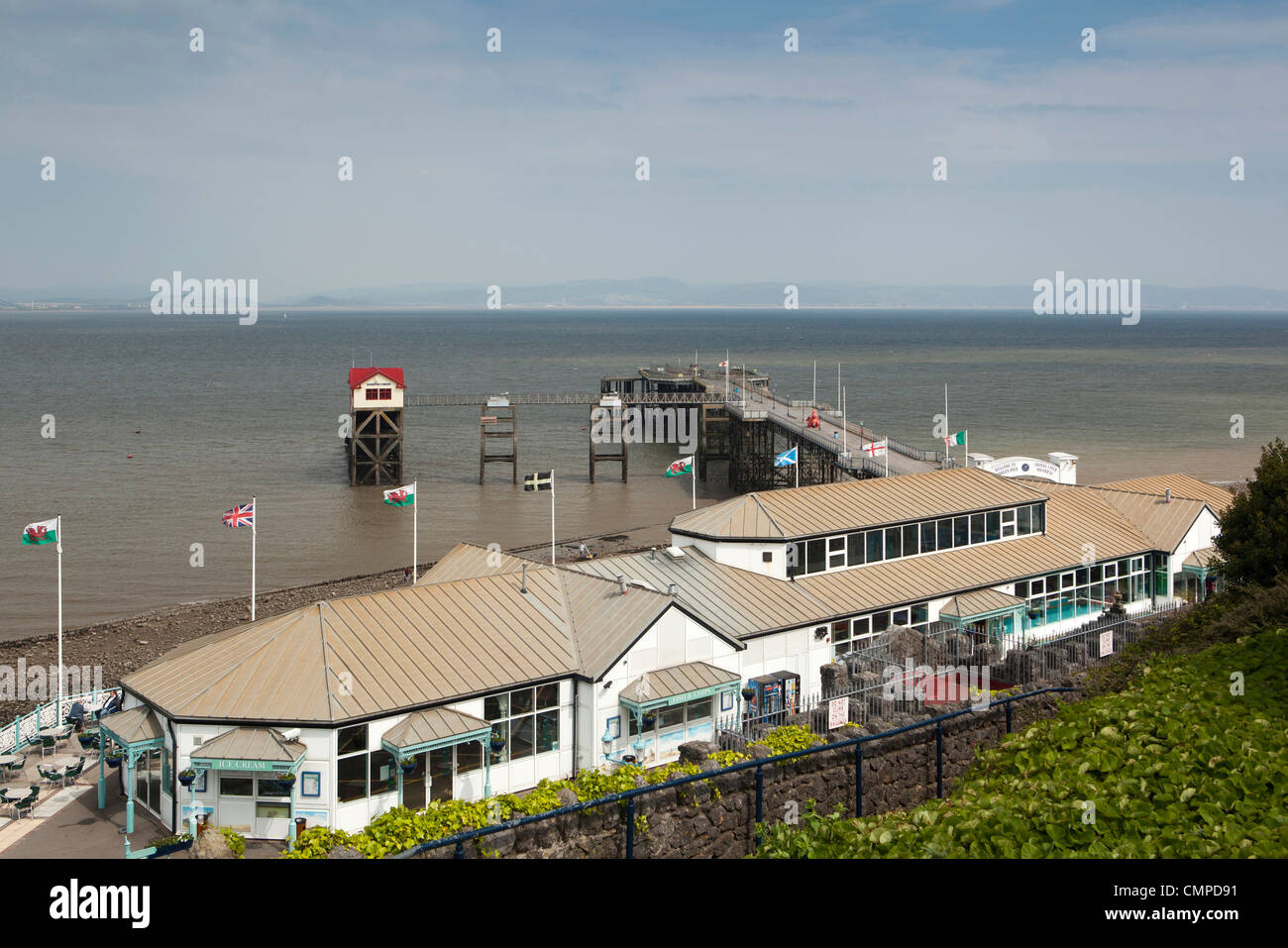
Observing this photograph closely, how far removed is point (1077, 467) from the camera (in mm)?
75625

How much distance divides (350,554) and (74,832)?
30705mm

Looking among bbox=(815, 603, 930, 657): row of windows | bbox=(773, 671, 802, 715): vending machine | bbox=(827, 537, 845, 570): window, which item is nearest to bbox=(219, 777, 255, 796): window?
bbox=(773, 671, 802, 715): vending machine

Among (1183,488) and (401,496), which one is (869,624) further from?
(1183,488)

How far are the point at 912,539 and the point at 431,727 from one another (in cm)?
1549

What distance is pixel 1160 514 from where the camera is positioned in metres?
35.6

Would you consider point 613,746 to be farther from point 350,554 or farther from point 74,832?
point 350,554

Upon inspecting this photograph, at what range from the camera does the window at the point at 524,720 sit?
72.2 feet

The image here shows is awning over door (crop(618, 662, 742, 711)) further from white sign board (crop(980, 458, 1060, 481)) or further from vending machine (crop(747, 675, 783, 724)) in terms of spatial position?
white sign board (crop(980, 458, 1060, 481))

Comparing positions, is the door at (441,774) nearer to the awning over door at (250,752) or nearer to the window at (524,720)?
the window at (524,720)

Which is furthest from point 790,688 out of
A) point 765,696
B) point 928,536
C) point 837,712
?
point 928,536

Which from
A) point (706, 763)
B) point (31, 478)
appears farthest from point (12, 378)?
point (706, 763)

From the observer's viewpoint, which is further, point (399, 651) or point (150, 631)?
point (150, 631)

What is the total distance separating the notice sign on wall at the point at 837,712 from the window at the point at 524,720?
5527mm

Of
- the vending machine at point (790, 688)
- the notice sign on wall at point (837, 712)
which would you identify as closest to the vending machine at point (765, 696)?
the vending machine at point (790, 688)
